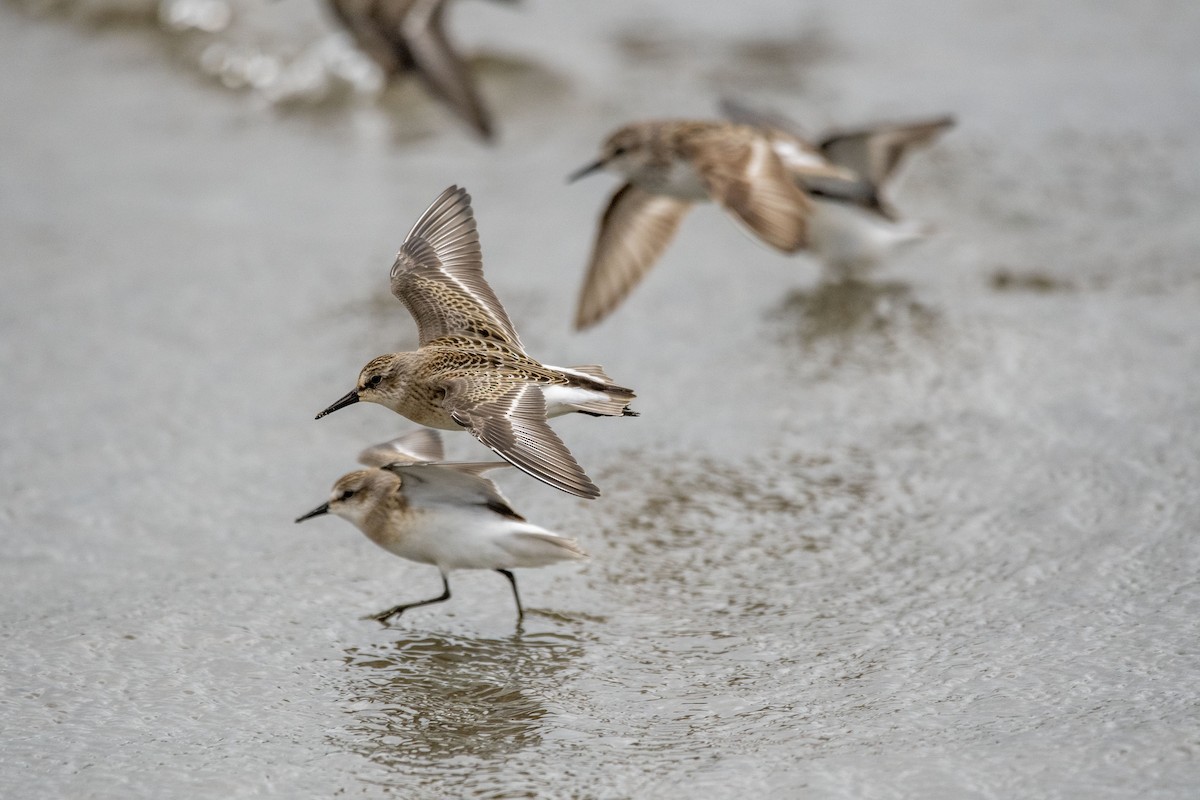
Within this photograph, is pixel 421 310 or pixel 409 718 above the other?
pixel 421 310

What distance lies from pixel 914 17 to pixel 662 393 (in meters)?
5.32

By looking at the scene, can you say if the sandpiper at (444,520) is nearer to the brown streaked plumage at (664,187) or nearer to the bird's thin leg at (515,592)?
the bird's thin leg at (515,592)

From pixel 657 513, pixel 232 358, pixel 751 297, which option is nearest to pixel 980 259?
pixel 751 297

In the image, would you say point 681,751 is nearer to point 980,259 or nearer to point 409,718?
point 409,718

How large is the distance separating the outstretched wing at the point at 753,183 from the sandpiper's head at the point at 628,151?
0.82ft

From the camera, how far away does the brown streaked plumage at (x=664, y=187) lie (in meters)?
5.88

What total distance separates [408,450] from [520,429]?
0.86 m

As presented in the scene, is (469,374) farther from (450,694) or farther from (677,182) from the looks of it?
(677,182)

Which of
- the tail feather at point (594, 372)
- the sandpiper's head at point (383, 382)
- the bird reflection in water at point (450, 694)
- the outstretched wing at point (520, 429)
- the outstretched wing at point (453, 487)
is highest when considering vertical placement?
the outstretched wing at point (520, 429)

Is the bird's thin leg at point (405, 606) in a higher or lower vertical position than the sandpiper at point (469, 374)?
lower

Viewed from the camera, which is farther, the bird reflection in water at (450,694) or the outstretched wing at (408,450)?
the outstretched wing at (408,450)

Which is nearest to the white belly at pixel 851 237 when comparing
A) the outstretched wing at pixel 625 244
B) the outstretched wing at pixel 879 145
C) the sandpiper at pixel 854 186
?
the sandpiper at pixel 854 186

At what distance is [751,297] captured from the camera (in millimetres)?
6941

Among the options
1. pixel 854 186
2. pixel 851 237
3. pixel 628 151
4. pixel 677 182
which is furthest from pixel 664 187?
pixel 854 186
